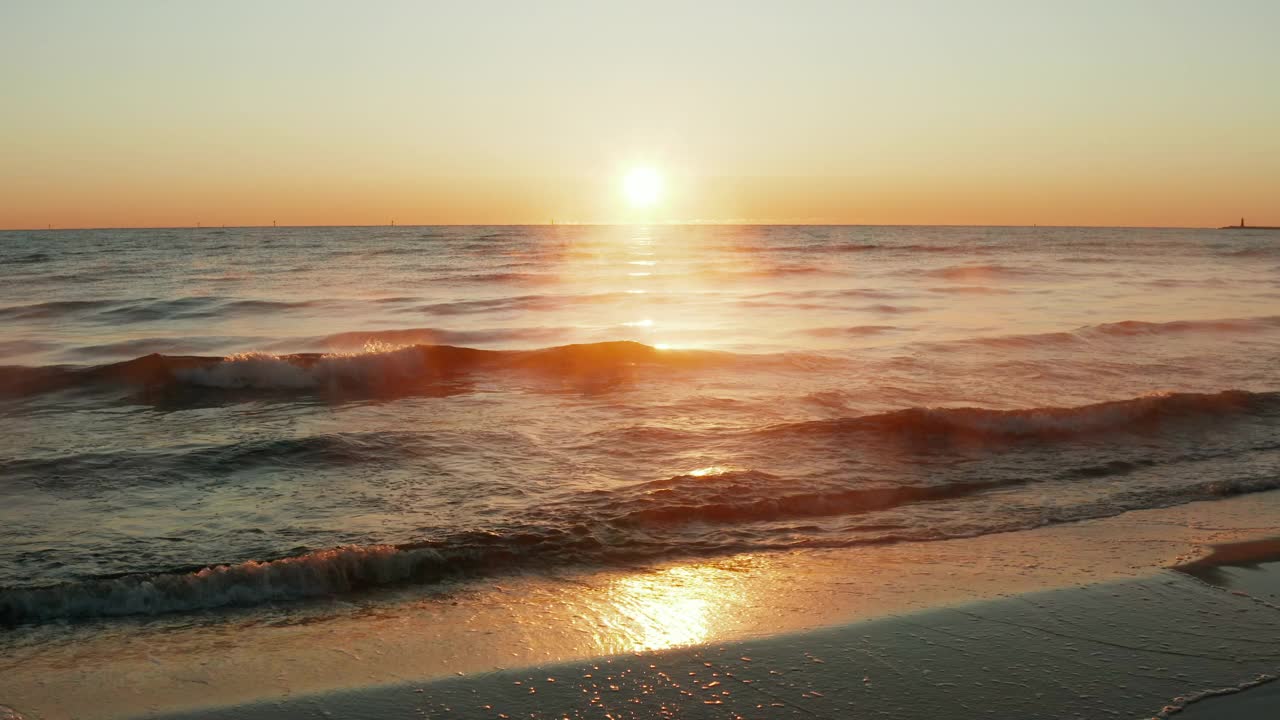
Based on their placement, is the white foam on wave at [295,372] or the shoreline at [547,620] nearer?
the shoreline at [547,620]

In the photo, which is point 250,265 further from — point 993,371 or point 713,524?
point 713,524

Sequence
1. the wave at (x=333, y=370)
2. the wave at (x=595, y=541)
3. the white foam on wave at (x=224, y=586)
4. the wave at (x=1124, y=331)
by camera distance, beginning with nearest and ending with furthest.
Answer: the white foam on wave at (x=224, y=586), the wave at (x=595, y=541), the wave at (x=333, y=370), the wave at (x=1124, y=331)

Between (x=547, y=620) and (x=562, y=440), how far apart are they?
14.4 ft

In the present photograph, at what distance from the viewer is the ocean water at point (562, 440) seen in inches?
240

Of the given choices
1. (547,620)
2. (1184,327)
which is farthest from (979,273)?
(547,620)

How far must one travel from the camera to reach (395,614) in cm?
515

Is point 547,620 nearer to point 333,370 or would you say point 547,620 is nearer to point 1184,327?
point 333,370

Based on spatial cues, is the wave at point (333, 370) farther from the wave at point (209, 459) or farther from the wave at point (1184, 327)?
the wave at point (1184, 327)

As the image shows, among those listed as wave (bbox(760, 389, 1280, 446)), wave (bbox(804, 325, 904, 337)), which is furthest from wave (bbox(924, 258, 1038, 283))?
wave (bbox(760, 389, 1280, 446))

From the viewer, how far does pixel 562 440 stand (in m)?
9.34

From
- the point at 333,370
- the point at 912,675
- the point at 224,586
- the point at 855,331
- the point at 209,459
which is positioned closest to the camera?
the point at 912,675

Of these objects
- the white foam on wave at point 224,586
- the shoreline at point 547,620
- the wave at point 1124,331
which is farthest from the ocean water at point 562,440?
the shoreline at point 547,620

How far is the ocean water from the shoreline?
31 cm

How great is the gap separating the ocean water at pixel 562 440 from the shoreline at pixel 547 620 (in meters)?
0.31
